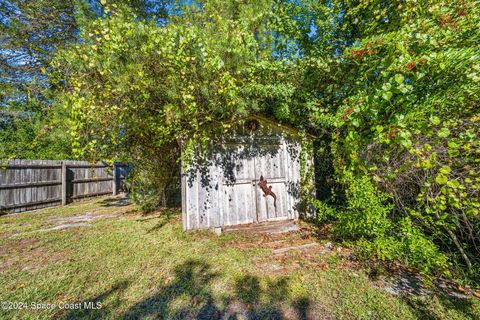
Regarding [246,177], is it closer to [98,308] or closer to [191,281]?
[191,281]

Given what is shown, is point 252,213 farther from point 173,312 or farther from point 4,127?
point 4,127

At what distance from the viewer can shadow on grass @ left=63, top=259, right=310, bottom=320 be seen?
89.4 inches

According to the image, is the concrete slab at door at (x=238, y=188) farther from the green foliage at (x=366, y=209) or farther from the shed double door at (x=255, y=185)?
the green foliage at (x=366, y=209)

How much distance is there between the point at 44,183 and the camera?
24.8 ft

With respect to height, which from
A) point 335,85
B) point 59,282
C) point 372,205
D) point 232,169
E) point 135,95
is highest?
point 335,85

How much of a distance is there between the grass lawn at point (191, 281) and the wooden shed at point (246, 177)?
0.55 metres

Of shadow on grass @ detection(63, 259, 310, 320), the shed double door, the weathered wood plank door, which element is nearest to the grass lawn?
shadow on grass @ detection(63, 259, 310, 320)

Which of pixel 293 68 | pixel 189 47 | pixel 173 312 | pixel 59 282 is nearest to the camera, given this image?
pixel 173 312

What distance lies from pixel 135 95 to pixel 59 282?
285 centimetres

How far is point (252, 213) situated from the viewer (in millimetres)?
4965

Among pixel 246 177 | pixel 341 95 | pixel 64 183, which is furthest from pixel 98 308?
pixel 64 183

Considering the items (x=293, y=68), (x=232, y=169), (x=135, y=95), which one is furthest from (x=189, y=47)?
(x=232, y=169)

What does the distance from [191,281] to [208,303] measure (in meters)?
0.50

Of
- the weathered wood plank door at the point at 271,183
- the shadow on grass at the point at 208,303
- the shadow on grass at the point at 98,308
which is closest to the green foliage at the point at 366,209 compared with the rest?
the shadow on grass at the point at 208,303
